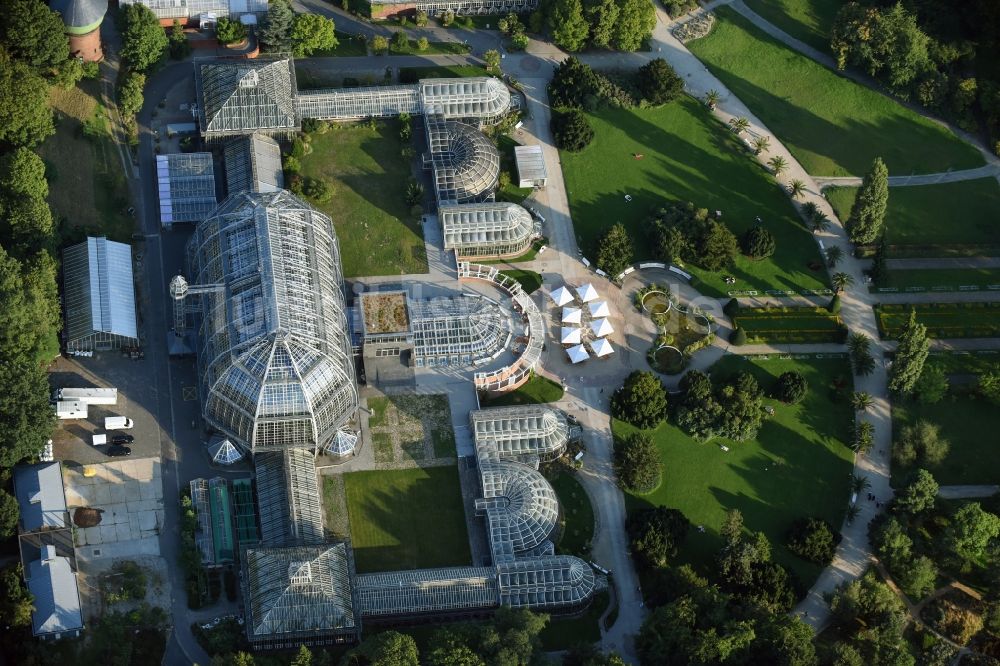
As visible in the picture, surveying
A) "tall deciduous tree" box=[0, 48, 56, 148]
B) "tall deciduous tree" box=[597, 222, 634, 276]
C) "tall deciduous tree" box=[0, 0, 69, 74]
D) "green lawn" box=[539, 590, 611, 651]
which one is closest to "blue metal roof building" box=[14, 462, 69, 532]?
"tall deciduous tree" box=[0, 48, 56, 148]

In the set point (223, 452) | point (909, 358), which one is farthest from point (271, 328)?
point (909, 358)

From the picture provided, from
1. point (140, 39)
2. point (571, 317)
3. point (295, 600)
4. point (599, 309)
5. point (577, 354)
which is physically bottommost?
point (295, 600)

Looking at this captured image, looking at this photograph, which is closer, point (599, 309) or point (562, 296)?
point (599, 309)

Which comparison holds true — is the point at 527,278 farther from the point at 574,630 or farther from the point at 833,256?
the point at 574,630


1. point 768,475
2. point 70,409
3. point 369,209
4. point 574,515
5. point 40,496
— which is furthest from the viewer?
point 369,209

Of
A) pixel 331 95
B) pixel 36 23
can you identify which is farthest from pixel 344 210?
pixel 36 23

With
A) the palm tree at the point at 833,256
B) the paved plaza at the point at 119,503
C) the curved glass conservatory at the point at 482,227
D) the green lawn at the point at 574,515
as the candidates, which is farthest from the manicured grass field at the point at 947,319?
the paved plaza at the point at 119,503
